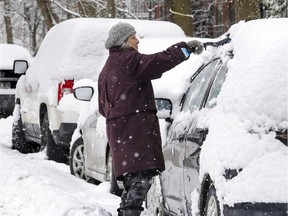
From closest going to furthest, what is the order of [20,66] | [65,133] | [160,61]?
[160,61] → [65,133] → [20,66]

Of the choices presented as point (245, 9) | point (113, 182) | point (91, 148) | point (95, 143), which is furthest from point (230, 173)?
point (245, 9)

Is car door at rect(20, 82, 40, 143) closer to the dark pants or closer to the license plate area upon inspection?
the license plate area

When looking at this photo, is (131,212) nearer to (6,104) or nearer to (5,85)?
(5,85)

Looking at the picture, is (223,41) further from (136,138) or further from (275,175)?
(275,175)

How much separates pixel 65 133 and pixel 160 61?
6.29 m

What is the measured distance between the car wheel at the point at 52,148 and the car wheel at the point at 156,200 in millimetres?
5480

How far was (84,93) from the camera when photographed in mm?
9828

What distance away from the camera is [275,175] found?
4574mm

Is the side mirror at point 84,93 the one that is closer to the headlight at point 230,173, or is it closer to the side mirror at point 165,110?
the side mirror at point 165,110

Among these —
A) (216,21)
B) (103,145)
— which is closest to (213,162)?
(103,145)

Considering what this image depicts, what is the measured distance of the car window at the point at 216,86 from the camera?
18.8ft

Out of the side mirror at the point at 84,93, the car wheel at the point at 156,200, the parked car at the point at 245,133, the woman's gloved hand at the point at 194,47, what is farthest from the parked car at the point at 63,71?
the parked car at the point at 245,133

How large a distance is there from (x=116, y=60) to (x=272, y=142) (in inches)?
82.5

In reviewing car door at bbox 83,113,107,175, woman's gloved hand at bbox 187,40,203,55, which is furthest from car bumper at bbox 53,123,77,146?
woman's gloved hand at bbox 187,40,203,55
